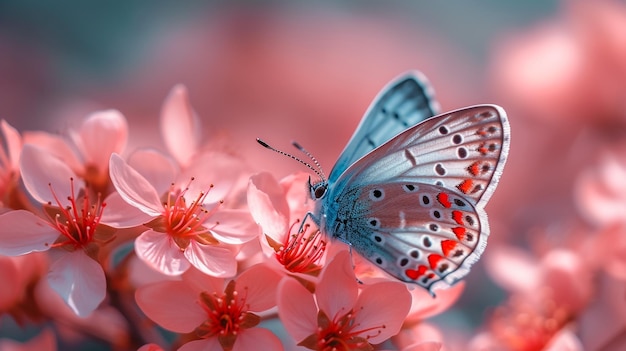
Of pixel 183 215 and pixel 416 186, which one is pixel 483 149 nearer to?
pixel 416 186

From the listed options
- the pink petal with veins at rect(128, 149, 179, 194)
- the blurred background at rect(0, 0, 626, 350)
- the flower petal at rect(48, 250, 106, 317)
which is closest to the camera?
the flower petal at rect(48, 250, 106, 317)

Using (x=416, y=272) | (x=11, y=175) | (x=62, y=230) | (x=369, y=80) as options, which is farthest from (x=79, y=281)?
(x=369, y=80)

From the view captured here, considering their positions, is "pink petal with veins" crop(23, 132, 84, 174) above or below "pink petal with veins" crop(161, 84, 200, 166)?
below

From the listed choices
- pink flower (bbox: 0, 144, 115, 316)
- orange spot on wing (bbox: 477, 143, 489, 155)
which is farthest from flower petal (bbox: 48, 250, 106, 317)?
orange spot on wing (bbox: 477, 143, 489, 155)

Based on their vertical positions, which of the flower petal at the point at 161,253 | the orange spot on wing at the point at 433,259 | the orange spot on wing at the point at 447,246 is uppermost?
the orange spot on wing at the point at 447,246

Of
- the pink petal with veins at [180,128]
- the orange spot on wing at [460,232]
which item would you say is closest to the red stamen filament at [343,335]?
the orange spot on wing at [460,232]

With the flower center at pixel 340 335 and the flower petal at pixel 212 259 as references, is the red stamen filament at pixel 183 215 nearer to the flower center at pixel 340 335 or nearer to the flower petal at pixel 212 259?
the flower petal at pixel 212 259

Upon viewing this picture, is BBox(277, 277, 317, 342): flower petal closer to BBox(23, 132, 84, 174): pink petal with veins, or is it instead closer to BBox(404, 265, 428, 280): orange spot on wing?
BBox(404, 265, 428, 280): orange spot on wing
